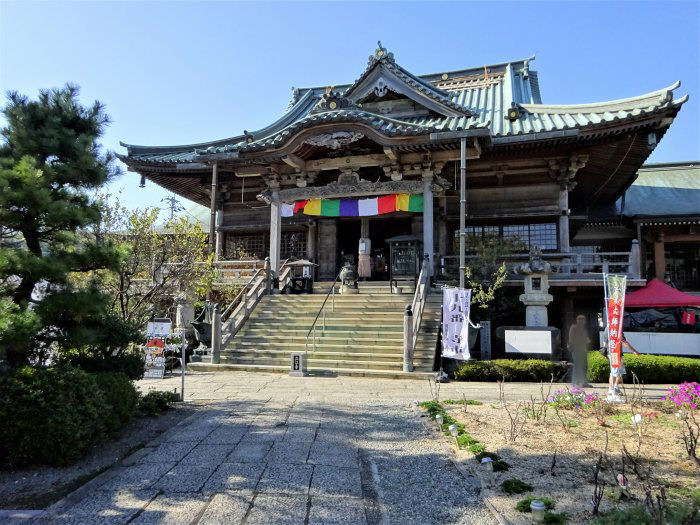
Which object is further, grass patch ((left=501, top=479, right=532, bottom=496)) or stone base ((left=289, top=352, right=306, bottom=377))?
stone base ((left=289, top=352, right=306, bottom=377))

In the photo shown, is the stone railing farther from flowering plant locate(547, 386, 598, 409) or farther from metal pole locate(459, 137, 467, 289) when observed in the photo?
flowering plant locate(547, 386, 598, 409)

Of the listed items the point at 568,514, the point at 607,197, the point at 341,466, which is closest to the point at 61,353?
the point at 341,466

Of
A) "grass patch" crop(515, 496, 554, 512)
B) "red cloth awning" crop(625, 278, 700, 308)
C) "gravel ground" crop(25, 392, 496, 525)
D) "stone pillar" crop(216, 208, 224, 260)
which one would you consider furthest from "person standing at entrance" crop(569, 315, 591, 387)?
"stone pillar" crop(216, 208, 224, 260)

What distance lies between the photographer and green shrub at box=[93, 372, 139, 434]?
5641mm

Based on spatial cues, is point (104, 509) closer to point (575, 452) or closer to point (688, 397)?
point (575, 452)

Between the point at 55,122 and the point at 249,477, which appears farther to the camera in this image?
the point at 55,122

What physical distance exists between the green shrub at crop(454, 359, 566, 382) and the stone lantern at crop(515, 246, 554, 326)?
8.20ft

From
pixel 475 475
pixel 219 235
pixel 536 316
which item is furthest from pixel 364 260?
pixel 475 475

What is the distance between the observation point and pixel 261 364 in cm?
1216

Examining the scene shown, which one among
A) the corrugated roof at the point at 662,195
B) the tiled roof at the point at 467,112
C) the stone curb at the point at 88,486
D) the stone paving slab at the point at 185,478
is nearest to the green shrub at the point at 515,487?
the stone paving slab at the point at 185,478

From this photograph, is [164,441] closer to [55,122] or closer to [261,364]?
[55,122]

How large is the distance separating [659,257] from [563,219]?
19.3ft

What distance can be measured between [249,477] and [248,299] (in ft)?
34.5

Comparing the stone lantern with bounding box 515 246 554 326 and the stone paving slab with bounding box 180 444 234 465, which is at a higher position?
the stone lantern with bounding box 515 246 554 326
